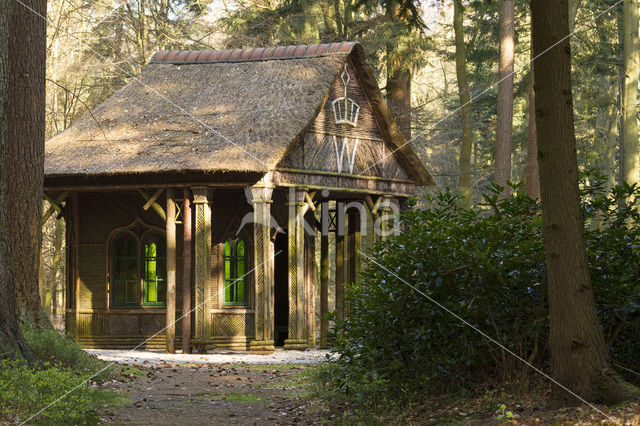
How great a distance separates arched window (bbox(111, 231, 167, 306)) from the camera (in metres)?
20.9

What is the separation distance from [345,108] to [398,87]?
710cm

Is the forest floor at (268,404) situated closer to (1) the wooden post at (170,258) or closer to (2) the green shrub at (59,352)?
(2) the green shrub at (59,352)

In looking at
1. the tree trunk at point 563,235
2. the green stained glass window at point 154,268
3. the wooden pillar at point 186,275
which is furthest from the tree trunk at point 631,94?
the tree trunk at point 563,235

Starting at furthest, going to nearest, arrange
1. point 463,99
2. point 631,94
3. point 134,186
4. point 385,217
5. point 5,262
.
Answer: point 463,99
point 631,94
point 385,217
point 134,186
point 5,262

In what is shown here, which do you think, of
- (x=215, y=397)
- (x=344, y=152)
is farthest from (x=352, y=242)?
(x=215, y=397)

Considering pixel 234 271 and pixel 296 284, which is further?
pixel 234 271

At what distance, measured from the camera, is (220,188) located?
18703 mm

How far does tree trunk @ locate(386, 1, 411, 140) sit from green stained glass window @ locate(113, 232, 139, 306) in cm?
973

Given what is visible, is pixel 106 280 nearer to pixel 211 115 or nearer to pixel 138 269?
pixel 138 269

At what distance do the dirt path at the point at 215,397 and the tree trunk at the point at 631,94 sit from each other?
13013mm

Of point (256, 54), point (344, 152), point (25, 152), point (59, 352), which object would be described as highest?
point (256, 54)

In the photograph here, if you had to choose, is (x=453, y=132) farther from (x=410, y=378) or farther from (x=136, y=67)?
(x=410, y=378)

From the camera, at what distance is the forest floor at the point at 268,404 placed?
747cm

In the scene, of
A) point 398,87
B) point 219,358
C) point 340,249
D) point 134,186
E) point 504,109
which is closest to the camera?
point 219,358
